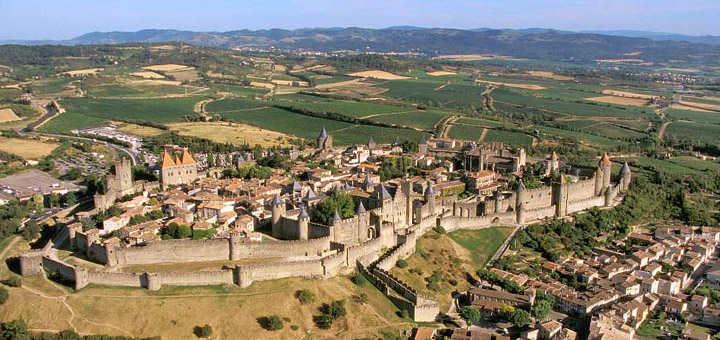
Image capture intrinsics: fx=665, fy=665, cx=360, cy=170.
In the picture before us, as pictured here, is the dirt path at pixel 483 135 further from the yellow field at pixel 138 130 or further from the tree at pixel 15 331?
the tree at pixel 15 331

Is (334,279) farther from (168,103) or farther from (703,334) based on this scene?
(168,103)

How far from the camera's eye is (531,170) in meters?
58.8

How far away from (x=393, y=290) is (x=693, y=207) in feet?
108

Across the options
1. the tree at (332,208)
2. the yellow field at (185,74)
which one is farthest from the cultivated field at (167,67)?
the tree at (332,208)

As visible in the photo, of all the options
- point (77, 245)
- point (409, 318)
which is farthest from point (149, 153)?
point (409, 318)

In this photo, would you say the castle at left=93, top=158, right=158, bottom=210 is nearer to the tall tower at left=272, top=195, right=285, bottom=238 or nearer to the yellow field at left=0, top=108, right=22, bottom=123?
the tall tower at left=272, top=195, right=285, bottom=238

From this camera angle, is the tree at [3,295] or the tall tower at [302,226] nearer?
the tree at [3,295]

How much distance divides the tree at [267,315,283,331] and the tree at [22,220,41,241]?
61.2ft

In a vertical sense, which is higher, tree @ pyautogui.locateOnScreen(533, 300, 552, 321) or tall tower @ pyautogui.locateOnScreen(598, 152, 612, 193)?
tall tower @ pyautogui.locateOnScreen(598, 152, 612, 193)

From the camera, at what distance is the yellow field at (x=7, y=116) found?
316 feet

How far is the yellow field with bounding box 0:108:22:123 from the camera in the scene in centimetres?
9626

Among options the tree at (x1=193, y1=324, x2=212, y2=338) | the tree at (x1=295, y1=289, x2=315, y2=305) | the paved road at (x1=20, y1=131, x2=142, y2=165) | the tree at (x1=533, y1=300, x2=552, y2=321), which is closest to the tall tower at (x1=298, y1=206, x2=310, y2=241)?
the tree at (x1=295, y1=289, x2=315, y2=305)

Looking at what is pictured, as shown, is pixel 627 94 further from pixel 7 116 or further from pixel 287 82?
pixel 7 116

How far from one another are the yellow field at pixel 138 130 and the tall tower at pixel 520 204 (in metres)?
55.5
